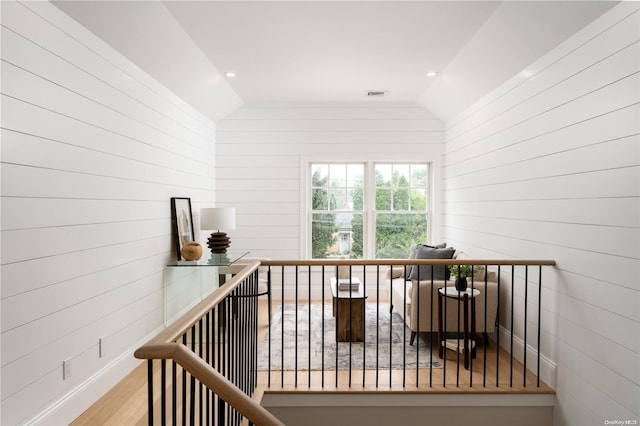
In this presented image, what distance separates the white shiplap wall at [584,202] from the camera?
86.6 inches

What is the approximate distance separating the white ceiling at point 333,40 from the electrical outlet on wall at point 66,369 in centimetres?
213

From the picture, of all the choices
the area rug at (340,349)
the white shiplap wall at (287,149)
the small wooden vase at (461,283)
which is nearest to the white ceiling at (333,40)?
the white shiplap wall at (287,149)

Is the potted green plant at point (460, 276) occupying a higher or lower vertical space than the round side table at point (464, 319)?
higher

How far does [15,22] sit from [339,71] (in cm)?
287

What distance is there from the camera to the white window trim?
18.3 feet

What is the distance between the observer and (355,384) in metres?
2.97

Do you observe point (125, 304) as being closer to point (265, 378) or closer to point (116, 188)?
point (116, 188)

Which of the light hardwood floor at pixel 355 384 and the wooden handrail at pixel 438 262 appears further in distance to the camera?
the wooden handrail at pixel 438 262

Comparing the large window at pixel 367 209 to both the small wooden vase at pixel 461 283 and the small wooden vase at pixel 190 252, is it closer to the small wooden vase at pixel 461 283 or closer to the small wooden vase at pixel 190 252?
the small wooden vase at pixel 190 252

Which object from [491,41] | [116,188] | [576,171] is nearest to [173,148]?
[116,188]

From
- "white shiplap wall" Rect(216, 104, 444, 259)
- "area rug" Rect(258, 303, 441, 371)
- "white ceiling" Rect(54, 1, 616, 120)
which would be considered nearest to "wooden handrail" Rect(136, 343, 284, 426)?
"area rug" Rect(258, 303, 441, 371)

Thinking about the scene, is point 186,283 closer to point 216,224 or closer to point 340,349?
point 216,224

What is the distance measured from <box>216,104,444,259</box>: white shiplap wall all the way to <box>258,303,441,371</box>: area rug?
1.43m

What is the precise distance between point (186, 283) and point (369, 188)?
9.32ft
